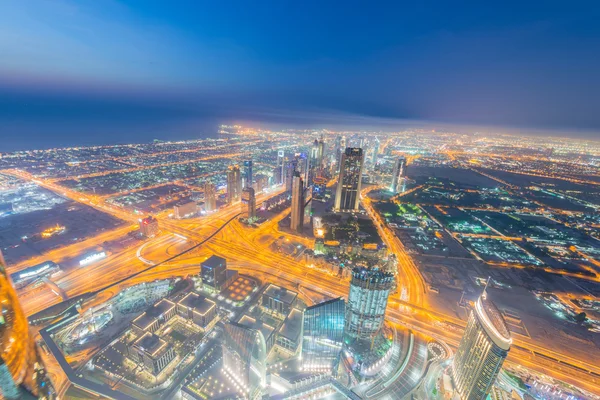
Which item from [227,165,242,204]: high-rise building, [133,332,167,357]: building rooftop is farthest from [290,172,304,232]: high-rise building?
[133,332,167,357]: building rooftop

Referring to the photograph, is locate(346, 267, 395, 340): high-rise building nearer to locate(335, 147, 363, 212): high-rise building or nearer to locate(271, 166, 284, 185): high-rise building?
locate(335, 147, 363, 212): high-rise building

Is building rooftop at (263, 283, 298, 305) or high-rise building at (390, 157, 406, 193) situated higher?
high-rise building at (390, 157, 406, 193)

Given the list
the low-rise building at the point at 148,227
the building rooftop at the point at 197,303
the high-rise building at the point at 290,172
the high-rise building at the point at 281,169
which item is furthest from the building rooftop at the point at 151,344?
the high-rise building at the point at 281,169

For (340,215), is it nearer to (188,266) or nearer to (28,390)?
(188,266)

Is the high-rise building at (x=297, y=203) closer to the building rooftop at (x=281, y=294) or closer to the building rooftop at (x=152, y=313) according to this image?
the building rooftop at (x=281, y=294)

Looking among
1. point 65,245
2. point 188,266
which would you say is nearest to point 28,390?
point 188,266

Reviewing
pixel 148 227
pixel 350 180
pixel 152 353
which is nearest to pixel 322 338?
pixel 152 353

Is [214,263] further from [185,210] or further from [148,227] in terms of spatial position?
[185,210]
